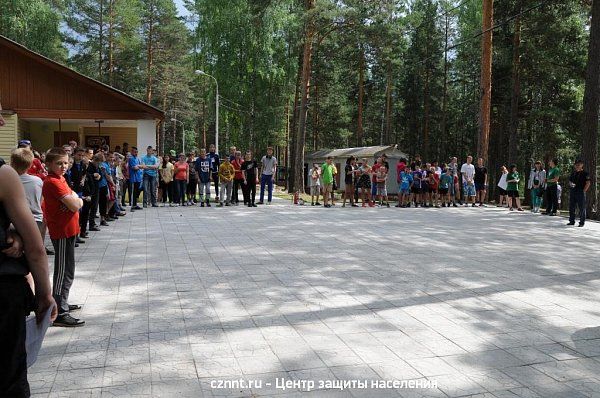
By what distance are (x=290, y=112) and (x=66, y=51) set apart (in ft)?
70.3

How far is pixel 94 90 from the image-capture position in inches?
836

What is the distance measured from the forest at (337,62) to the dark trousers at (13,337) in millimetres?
20162

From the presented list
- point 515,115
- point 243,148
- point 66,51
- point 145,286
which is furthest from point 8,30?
point 145,286

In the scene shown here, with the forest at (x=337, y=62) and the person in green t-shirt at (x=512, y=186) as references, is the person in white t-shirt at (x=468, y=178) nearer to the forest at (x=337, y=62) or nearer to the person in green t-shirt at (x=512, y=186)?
the person in green t-shirt at (x=512, y=186)

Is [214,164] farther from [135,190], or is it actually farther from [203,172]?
[135,190]

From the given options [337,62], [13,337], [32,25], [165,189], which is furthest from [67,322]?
[32,25]

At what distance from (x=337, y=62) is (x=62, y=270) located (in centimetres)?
3407

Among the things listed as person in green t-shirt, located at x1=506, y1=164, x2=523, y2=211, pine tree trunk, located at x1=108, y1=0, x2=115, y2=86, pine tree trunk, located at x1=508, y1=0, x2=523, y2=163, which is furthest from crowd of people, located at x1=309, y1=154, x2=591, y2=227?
pine tree trunk, located at x1=108, y1=0, x2=115, y2=86

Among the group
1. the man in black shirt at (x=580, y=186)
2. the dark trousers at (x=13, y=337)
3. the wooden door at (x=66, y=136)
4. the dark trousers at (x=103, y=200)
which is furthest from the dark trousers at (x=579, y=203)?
the wooden door at (x=66, y=136)

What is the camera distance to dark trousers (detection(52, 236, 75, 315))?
512cm

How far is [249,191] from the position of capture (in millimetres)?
18359

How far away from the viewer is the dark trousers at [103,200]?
12.1m

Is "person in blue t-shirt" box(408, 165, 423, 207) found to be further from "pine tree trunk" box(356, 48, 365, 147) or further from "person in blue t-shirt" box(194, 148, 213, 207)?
"pine tree trunk" box(356, 48, 365, 147)

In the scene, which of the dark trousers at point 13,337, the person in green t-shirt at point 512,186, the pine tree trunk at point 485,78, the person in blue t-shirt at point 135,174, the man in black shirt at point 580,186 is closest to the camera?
the dark trousers at point 13,337
